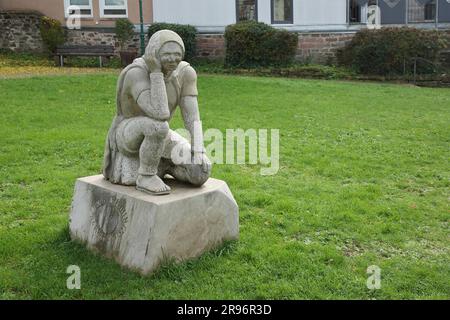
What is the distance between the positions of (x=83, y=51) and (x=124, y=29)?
240cm

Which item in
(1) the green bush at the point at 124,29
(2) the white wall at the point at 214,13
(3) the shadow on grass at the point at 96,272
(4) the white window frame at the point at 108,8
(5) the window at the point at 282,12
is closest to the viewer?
(3) the shadow on grass at the point at 96,272

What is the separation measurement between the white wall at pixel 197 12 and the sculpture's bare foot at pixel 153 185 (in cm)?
1782

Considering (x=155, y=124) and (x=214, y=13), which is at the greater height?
(x=214, y=13)

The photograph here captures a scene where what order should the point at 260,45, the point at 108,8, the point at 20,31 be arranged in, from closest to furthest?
the point at 260,45, the point at 20,31, the point at 108,8

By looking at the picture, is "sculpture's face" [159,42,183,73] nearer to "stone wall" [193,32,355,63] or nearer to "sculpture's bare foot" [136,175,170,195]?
"sculpture's bare foot" [136,175,170,195]

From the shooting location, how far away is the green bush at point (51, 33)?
20.4 m

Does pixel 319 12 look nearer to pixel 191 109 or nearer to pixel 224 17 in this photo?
pixel 224 17

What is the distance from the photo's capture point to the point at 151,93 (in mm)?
4430

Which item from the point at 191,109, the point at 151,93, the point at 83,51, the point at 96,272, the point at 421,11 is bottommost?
the point at 96,272

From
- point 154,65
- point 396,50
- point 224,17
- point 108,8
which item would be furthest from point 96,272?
point 108,8

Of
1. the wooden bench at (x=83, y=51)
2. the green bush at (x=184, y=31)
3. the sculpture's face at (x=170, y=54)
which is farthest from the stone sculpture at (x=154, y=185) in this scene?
the green bush at (x=184, y=31)

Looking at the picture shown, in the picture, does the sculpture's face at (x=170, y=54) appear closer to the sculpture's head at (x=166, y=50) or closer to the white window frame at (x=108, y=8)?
the sculpture's head at (x=166, y=50)

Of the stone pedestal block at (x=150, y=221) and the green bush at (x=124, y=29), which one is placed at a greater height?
the green bush at (x=124, y=29)

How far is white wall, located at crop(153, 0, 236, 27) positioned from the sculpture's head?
17.7 m
